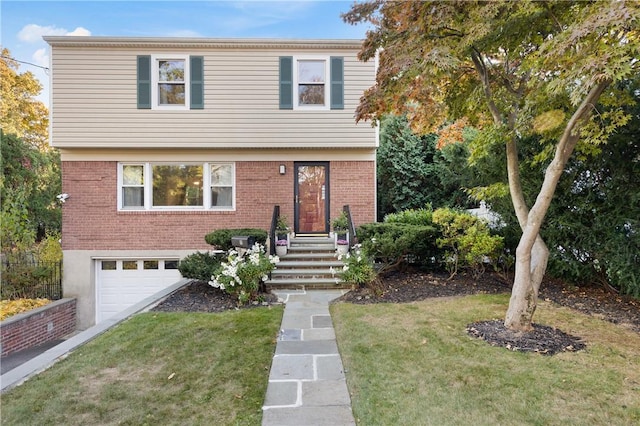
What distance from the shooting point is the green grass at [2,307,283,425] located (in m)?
2.62

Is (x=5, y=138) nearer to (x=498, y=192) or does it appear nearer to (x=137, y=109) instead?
(x=137, y=109)

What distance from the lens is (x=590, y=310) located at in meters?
5.11

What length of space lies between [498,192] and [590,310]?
2176 mm

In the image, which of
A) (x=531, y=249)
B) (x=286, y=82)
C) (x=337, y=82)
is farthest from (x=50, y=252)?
(x=531, y=249)

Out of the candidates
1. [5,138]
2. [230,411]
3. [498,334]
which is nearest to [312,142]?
[498,334]

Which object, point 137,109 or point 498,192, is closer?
point 498,192

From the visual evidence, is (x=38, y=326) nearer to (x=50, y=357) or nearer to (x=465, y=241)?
(x=50, y=357)

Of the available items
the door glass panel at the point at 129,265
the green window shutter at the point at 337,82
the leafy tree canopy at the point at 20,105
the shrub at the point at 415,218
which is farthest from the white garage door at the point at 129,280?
→ the leafy tree canopy at the point at 20,105

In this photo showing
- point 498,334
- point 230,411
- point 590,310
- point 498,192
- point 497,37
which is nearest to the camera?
point 230,411

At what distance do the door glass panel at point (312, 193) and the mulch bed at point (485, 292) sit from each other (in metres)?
2.83

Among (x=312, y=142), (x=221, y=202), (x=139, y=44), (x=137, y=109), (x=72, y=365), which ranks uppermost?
(x=139, y=44)

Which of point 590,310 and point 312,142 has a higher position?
point 312,142

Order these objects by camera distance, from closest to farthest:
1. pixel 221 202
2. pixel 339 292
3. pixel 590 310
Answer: pixel 590 310 → pixel 339 292 → pixel 221 202

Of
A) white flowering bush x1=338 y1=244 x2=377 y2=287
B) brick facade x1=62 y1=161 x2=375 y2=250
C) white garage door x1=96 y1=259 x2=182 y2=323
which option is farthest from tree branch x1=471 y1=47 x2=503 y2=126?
white garage door x1=96 y1=259 x2=182 y2=323
